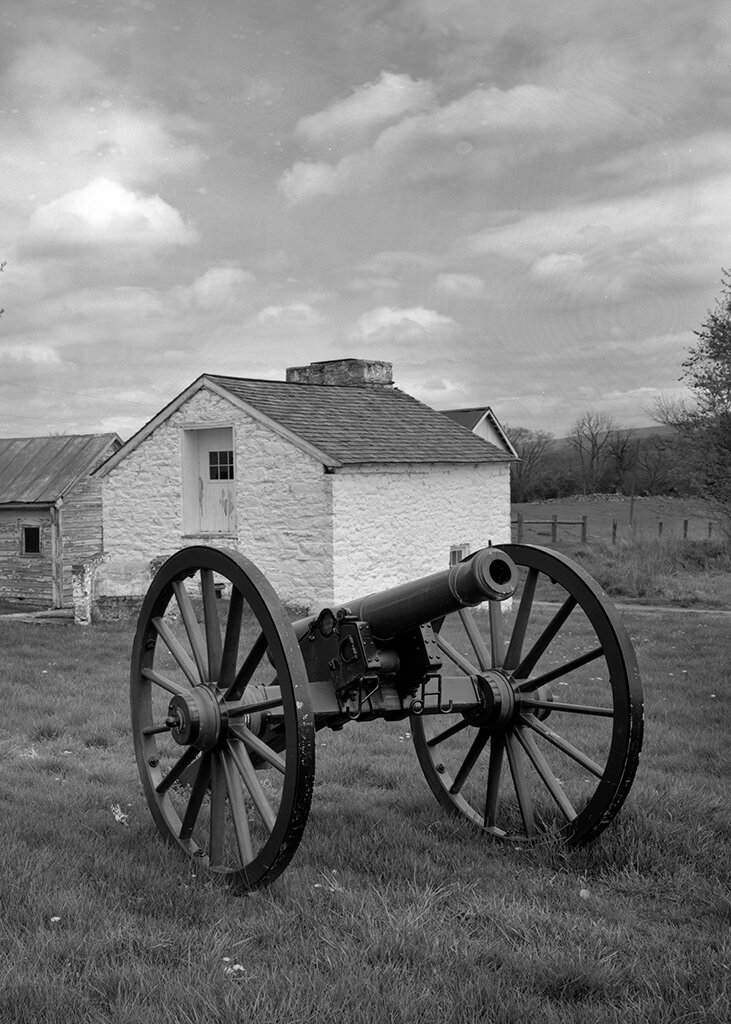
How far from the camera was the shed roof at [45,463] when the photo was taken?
29375 millimetres

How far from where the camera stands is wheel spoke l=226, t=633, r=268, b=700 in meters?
4.33

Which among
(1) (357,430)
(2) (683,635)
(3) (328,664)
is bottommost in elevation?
(2) (683,635)

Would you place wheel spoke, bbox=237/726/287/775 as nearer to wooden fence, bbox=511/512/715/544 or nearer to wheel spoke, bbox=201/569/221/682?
wheel spoke, bbox=201/569/221/682

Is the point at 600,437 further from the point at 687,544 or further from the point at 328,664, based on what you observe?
the point at 328,664

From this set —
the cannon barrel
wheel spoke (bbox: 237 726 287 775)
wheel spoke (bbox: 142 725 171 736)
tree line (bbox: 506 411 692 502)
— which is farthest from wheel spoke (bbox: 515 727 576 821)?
tree line (bbox: 506 411 692 502)

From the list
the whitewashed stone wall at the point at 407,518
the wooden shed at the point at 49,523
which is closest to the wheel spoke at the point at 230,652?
the whitewashed stone wall at the point at 407,518

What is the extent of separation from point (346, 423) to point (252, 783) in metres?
15.7

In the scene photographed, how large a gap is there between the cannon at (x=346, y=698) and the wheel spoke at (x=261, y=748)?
13mm

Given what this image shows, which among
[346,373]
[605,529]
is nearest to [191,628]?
[346,373]

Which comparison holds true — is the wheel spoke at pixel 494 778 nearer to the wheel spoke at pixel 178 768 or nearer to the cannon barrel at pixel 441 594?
the cannon barrel at pixel 441 594

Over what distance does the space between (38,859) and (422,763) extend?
6.92ft

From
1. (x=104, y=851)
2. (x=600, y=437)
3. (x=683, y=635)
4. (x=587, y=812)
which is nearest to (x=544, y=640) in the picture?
(x=587, y=812)

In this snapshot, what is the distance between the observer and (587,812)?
469cm

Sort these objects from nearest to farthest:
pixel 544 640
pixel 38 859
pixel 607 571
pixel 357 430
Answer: pixel 38 859 < pixel 544 640 < pixel 357 430 < pixel 607 571
